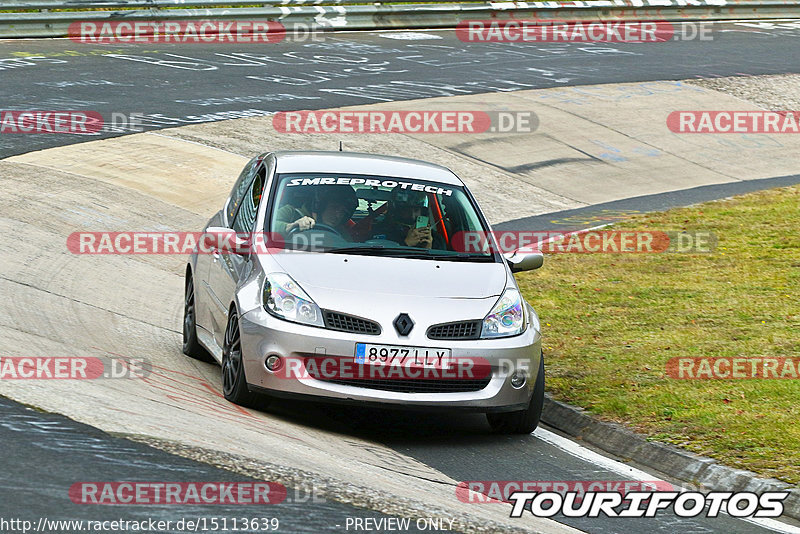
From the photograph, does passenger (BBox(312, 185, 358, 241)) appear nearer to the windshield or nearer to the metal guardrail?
the windshield

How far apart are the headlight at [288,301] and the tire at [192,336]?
72.0 inches

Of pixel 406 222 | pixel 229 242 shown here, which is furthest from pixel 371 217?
pixel 229 242

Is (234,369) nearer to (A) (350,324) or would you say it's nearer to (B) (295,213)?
(A) (350,324)

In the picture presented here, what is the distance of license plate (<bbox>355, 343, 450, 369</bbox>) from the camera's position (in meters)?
7.21

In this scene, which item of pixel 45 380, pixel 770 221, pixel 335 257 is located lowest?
pixel 770 221

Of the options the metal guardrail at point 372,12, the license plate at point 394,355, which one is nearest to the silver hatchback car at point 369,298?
the license plate at point 394,355

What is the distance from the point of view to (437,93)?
21.5 metres

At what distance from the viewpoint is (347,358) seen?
7.22m

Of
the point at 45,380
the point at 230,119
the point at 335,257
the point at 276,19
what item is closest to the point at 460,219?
the point at 335,257

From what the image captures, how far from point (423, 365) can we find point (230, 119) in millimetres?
11843

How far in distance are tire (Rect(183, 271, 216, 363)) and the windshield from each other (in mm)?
1386

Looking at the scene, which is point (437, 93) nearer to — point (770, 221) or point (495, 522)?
point (770, 221)

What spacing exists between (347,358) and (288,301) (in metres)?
0.54

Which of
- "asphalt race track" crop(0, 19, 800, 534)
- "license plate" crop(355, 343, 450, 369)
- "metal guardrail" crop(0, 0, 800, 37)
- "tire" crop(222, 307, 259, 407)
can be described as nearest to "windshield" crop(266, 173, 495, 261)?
"tire" crop(222, 307, 259, 407)
